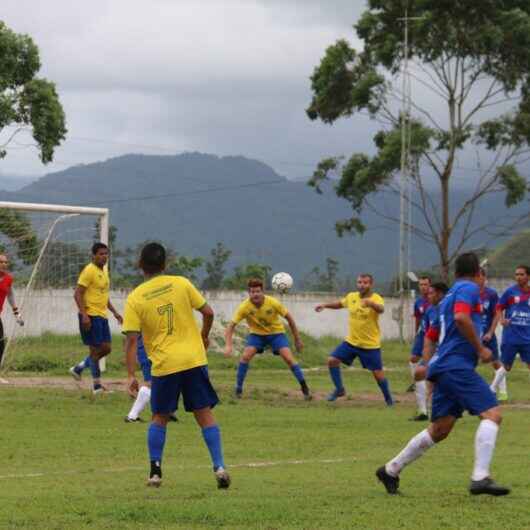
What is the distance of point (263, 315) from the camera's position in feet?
68.3

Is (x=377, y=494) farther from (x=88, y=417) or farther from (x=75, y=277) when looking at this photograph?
(x=75, y=277)

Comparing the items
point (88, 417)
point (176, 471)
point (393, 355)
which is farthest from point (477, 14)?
point (176, 471)

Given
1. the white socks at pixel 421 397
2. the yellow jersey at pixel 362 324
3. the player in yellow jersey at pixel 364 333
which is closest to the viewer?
the white socks at pixel 421 397

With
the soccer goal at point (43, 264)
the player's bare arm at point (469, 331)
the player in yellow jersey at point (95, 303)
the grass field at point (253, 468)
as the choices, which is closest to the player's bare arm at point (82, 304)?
the player in yellow jersey at point (95, 303)

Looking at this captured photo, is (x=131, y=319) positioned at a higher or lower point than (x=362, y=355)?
higher

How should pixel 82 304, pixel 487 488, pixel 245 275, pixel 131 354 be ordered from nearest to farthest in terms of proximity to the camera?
pixel 487 488, pixel 131 354, pixel 82 304, pixel 245 275

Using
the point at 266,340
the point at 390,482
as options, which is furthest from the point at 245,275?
the point at 390,482

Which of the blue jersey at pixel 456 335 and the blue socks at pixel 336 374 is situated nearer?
the blue jersey at pixel 456 335

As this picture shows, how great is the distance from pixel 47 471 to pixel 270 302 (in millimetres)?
9261

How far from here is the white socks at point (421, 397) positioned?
1781 centimetres

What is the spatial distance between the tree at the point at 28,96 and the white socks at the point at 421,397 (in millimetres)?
23040

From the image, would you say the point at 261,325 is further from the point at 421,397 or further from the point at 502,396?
the point at 502,396

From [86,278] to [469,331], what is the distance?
1067 centimetres

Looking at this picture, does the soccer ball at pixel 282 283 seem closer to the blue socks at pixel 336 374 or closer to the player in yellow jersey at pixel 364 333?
the blue socks at pixel 336 374
